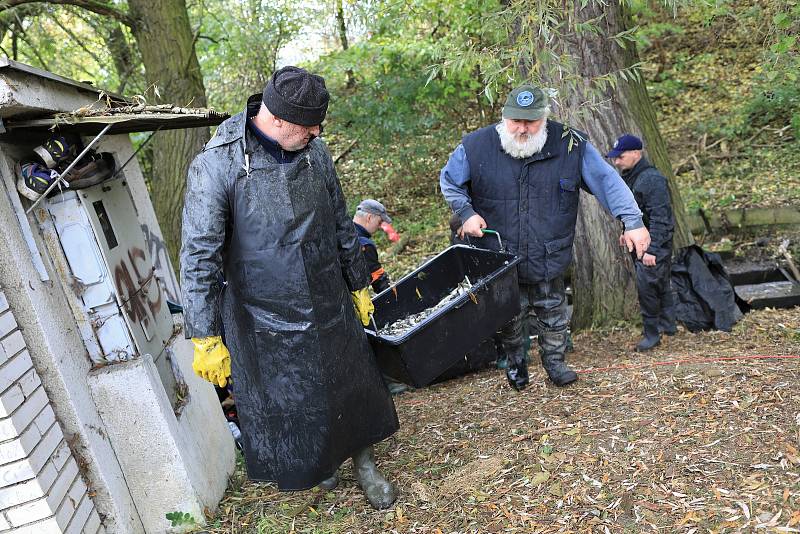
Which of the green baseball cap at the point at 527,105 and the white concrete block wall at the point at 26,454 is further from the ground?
the green baseball cap at the point at 527,105

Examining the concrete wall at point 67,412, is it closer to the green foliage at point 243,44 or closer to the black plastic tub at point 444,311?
the black plastic tub at point 444,311

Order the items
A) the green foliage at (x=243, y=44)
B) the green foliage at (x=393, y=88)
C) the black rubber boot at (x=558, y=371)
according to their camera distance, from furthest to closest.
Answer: the green foliage at (x=243, y=44) < the green foliage at (x=393, y=88) < the black rubber boot at (x=558, y=371)

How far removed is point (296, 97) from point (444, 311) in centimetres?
140

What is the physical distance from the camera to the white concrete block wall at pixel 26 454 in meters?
2.80

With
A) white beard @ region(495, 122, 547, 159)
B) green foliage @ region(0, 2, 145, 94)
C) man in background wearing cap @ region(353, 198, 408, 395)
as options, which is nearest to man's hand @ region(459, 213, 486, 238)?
white beard @ region(495, 122, 547, 159)

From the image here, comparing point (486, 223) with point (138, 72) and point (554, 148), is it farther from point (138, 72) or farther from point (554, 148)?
point (138, 72)

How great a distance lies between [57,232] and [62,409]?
87 centimetres

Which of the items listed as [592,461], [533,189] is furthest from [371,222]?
[592,461]

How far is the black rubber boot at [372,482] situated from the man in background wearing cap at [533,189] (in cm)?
139

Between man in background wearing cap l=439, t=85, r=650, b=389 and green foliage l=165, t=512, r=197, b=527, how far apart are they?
88.8 inches

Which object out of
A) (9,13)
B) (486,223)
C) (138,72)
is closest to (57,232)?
(486,223)

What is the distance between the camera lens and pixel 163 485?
11.5ft

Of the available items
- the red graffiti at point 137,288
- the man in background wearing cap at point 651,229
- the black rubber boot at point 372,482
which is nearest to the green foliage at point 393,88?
the man in background wearing cap at point 651,229

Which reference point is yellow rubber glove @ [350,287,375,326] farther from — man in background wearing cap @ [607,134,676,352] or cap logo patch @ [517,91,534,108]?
man in background wearing cap @ [607,134,676,352]
